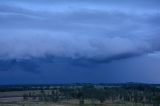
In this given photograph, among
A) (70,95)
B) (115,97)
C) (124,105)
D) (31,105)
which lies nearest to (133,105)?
(124,105)

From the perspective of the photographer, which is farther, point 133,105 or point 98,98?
point 98,98

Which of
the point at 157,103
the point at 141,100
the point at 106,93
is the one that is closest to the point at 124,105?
the point at 157,103

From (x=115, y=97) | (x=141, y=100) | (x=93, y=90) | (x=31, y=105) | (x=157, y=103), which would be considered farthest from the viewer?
(x=115, y=97)

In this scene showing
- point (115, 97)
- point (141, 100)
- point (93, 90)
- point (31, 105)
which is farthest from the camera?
point (115, 97)

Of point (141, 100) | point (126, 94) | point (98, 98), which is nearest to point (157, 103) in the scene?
point (141, 100)

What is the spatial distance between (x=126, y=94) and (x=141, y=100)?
22.5 metres

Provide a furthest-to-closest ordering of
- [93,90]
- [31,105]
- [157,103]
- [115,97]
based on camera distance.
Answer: [115,97]
[93,90]
[157,103]
[31,105]

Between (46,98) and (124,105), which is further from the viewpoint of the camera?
(46,98)

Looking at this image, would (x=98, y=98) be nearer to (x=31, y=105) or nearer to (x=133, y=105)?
(x=133, y=105)

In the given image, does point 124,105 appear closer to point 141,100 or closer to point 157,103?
point 157,103

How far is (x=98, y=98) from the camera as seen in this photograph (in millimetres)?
163750

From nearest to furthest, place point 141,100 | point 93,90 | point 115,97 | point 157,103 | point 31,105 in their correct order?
point 31,105
point 157,103
point 141,100
point 93,90
point 115,97

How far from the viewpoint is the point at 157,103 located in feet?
460

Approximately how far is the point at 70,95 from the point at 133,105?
57.7m
